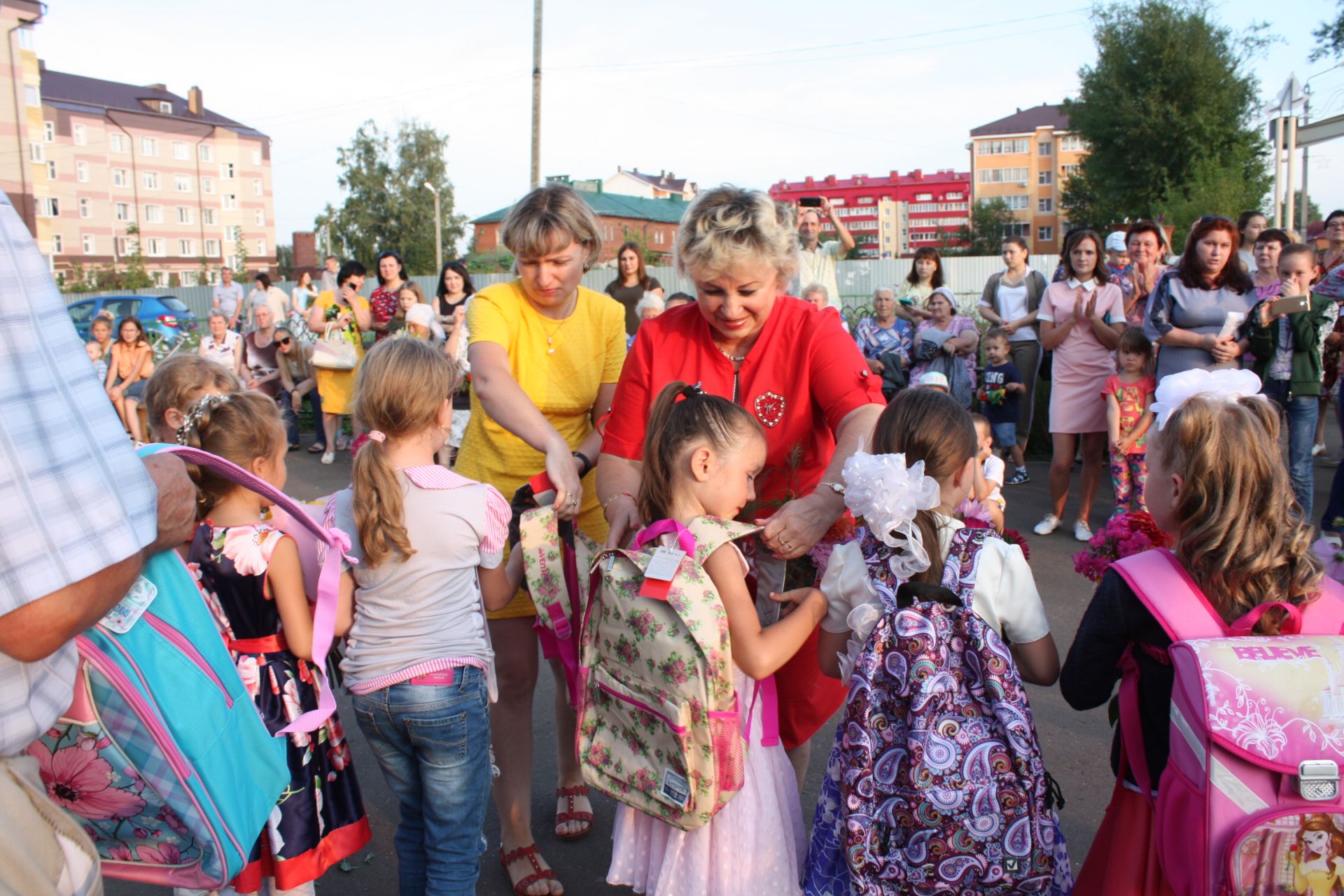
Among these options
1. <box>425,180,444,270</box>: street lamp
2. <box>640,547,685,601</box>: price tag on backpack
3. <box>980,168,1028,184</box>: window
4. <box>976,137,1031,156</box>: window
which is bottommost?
<box>640,547,685,601</box>: price tag on backpack

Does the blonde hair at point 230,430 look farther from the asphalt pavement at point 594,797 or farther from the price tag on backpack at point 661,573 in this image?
the asphalt pavement at point 594,797

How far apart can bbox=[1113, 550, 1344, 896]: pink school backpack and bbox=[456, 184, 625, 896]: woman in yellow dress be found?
1.72 m

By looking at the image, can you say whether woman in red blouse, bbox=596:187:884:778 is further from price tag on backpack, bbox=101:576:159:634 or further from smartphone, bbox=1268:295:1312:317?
smartphone, bbox=1268:295:1312:317

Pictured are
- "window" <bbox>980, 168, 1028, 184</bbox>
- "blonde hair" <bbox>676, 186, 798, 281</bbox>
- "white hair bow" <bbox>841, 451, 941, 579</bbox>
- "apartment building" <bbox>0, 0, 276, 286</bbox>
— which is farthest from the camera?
"window" <bbox>980, 168, 1028, 184</bbox>

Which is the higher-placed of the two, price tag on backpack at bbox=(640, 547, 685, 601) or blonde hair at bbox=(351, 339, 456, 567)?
blonde hair at bbox=(351, 339, 456, 567)

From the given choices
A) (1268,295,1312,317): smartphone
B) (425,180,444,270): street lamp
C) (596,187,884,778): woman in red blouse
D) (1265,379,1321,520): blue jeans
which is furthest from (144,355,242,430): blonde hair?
(425,180,444,270): street lamp

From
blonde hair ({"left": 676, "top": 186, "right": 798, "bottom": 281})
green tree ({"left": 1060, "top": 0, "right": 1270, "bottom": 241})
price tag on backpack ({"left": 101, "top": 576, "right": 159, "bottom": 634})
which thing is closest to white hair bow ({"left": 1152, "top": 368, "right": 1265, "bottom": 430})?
blonde hair ({"left": 676, "top": 186, "right": 798, "bottom": 281})

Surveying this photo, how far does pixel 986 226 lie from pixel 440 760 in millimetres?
74926

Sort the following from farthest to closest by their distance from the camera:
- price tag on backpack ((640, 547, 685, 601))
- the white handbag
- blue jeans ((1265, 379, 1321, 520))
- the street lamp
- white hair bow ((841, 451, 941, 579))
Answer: the street lamp → the white handbag → blue jeans ((1265, 379, 1321, 520)) → price tag on backpack ((640, 547, 685, 601)) → white hair bow ((841, 451, 941, 579))

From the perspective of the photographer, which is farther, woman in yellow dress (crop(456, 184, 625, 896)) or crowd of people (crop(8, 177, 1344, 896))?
woman in yellow dress (crop(456, 184, 625, 896))

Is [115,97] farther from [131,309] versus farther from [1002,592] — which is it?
[1002,592]

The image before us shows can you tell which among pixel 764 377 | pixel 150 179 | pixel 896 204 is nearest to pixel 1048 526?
pixel 764 377

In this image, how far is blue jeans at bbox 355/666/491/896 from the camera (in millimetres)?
2484

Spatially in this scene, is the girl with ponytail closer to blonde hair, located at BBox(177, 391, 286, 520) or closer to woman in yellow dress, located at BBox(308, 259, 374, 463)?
blonde hair, located at BBox(177, 391, 286, 520)
